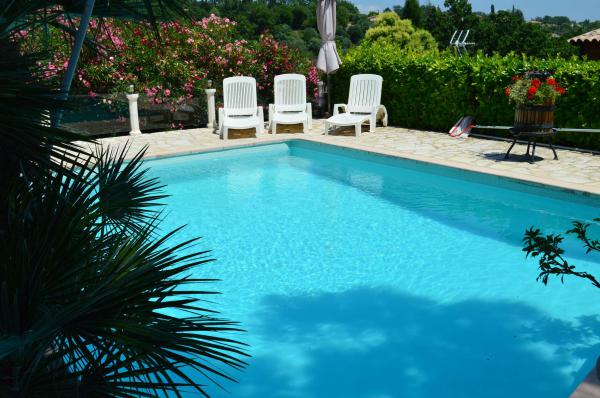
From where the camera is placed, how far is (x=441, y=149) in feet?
37.0

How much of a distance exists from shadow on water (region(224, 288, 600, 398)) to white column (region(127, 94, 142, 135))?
308 inches

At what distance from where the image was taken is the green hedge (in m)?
10.7

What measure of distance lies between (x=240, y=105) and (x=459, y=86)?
4507 mm

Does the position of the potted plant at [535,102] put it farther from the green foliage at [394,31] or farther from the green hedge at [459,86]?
the green foliage at [394,31]

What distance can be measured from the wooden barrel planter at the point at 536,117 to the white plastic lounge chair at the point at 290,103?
484 centimetres

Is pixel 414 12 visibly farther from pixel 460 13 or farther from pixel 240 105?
pixel 240 105

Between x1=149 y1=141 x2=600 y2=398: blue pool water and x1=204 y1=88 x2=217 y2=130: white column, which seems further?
x1=204 y1=88 x2=217 y2=130: white column

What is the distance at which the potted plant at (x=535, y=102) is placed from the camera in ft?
31.2

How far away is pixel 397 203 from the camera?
30.3 ft

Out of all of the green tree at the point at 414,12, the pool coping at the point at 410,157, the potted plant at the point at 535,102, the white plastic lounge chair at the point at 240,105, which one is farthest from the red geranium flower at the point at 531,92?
the green tree at the point at 414,12

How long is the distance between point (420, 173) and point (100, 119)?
21.0ft

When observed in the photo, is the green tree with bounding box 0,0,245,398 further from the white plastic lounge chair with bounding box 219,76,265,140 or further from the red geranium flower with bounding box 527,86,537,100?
the white plastic lounge chair with bounding box 219,76,265,140

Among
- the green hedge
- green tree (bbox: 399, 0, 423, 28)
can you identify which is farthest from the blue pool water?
green tree (bbox: 399, 0, 423, 28)

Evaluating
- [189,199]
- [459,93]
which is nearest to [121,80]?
[189,199]
